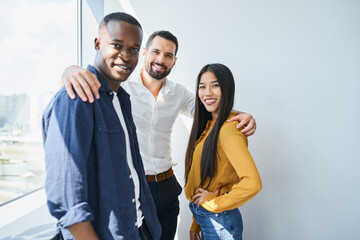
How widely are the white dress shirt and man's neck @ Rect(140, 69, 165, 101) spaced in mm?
29

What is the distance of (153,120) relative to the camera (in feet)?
5.35

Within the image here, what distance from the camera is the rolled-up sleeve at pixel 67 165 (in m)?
0.69

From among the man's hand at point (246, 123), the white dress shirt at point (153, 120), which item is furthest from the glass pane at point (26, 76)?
the man's hand at point (246, 123)

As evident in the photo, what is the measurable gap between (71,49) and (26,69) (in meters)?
0.50

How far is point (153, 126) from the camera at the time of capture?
5.36 feet

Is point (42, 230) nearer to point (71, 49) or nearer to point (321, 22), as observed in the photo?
point (71, 49)

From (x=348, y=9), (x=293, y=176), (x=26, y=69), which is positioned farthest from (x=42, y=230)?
(x=348, y=9)

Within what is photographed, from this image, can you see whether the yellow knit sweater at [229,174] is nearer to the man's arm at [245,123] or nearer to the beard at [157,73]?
the man's arm at [245,123]

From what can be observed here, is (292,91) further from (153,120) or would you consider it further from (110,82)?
(110,82)

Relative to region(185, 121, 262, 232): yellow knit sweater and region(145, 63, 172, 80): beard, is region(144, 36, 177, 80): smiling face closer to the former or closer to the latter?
region(145, 63, 172, 80): beard

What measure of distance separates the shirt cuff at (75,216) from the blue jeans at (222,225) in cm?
87

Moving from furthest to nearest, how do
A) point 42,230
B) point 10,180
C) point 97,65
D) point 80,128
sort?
point 10,180 < point 42,230 < point 97,65 < point 80,128

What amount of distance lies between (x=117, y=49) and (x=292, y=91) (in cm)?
154

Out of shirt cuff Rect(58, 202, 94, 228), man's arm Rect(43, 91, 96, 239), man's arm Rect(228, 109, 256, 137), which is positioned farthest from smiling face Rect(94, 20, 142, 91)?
man's arm Rect(228, 109, 256, 137)
